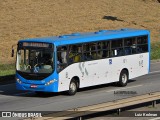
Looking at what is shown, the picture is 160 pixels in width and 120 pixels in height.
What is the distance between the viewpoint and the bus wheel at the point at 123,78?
27.1 meters

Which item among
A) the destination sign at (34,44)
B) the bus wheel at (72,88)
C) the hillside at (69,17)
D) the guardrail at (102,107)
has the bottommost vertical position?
the guardrail at (102,107)

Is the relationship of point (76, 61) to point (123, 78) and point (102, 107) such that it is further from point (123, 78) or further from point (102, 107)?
point (102, 107)

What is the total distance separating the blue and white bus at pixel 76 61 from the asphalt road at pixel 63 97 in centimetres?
44

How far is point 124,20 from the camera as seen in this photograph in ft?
181

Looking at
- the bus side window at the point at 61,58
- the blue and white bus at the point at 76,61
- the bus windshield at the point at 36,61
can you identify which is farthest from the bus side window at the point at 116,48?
the bus windshield at the point at 36,61

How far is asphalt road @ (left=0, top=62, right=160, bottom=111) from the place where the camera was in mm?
21078

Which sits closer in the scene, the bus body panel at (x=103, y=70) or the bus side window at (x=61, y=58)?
the bus side window at (x=61, y=58)

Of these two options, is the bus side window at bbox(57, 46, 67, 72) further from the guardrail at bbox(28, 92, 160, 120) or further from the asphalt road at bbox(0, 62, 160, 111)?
the guardrail at bbox(28, 92, 160, 120)

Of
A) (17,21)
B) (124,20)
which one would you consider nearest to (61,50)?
(17,21)

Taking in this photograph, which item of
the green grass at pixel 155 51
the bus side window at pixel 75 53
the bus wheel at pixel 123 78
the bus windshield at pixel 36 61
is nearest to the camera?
the bus windshield at pixel 36 61

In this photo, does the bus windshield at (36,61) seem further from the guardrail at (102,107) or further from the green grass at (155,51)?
the green grass at (155,51)

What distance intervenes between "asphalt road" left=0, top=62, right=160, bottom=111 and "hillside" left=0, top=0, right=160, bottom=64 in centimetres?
1766

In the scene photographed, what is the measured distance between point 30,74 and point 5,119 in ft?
18.3

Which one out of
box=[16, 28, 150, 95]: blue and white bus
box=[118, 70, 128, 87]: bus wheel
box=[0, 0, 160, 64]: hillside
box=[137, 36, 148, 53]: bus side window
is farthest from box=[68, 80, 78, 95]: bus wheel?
box=[0, 0, 160, 64]: hillside
